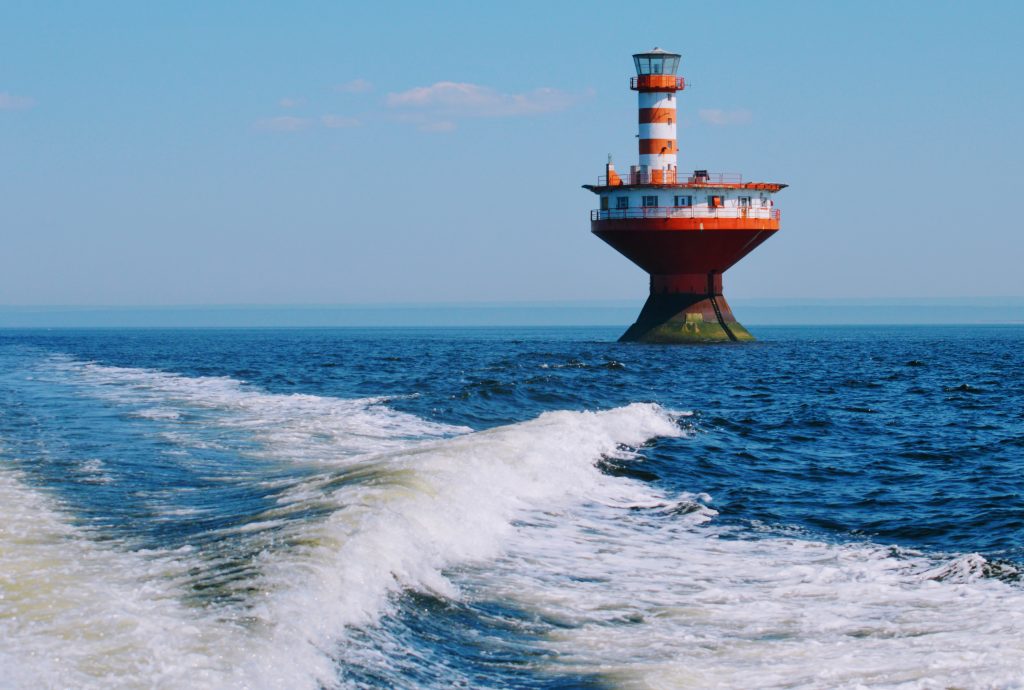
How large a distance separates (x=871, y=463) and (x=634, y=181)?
35.6 metres

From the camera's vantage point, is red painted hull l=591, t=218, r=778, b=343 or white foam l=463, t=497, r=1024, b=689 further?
red painted hull l=591, t=218, r=778, b=343

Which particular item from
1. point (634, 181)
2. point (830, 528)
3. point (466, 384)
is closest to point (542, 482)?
point (830, 528)

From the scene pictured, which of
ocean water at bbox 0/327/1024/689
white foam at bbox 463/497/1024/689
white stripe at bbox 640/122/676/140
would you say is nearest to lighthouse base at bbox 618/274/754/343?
white stripe at bbox 640/122/676/140

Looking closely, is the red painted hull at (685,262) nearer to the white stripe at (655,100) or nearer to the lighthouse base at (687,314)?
the lighthouse base at (687,314)

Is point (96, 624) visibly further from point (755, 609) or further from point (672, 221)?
point (672, 221)

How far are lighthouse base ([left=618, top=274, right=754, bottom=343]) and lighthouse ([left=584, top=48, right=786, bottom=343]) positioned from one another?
0.05 metres

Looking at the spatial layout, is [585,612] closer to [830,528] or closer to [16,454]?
[830,528]

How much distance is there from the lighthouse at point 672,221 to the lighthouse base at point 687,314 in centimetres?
5

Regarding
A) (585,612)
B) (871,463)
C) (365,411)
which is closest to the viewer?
(585,612)

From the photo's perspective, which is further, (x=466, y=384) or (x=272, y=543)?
(x=466, y=384)

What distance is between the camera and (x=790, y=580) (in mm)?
11008

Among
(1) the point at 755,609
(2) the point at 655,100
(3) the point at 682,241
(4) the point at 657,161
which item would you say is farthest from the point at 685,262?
(1) the point at 755,609

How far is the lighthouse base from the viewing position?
182ft

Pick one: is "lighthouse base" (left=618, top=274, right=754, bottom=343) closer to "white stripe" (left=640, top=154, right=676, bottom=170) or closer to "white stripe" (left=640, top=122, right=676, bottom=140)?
"white stripe" (left=640, top=154, right=676, bottom=170)
